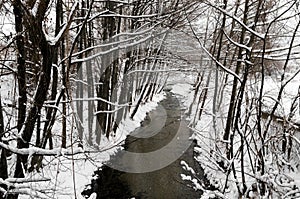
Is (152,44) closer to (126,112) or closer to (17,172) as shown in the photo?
(126,112)

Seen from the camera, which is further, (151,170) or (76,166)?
(151,170)

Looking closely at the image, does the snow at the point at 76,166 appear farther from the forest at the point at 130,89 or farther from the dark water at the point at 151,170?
the dark water at the point at 151,170

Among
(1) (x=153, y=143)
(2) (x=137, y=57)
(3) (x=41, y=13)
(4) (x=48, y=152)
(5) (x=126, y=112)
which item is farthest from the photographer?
(5) (x=126, y=112)

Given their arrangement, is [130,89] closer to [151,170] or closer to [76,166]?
[151,170]

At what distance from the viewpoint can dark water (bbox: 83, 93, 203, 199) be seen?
9086 millimetres

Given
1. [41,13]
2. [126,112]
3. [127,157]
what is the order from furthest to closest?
[126,112]
[127,157]
[41,13]

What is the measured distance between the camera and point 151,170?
10719 millimetres

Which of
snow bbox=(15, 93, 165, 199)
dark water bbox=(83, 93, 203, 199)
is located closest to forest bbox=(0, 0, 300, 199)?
snow bbox=(15, 93, 165, 199)

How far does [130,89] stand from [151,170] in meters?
5.86

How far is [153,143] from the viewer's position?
13.8 meters

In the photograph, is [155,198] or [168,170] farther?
[168,170]

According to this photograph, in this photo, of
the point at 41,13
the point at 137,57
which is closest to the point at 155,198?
the point at 41,13

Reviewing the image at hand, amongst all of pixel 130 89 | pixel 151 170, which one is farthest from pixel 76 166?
pixel 130 89

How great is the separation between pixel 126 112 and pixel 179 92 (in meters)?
16.3
